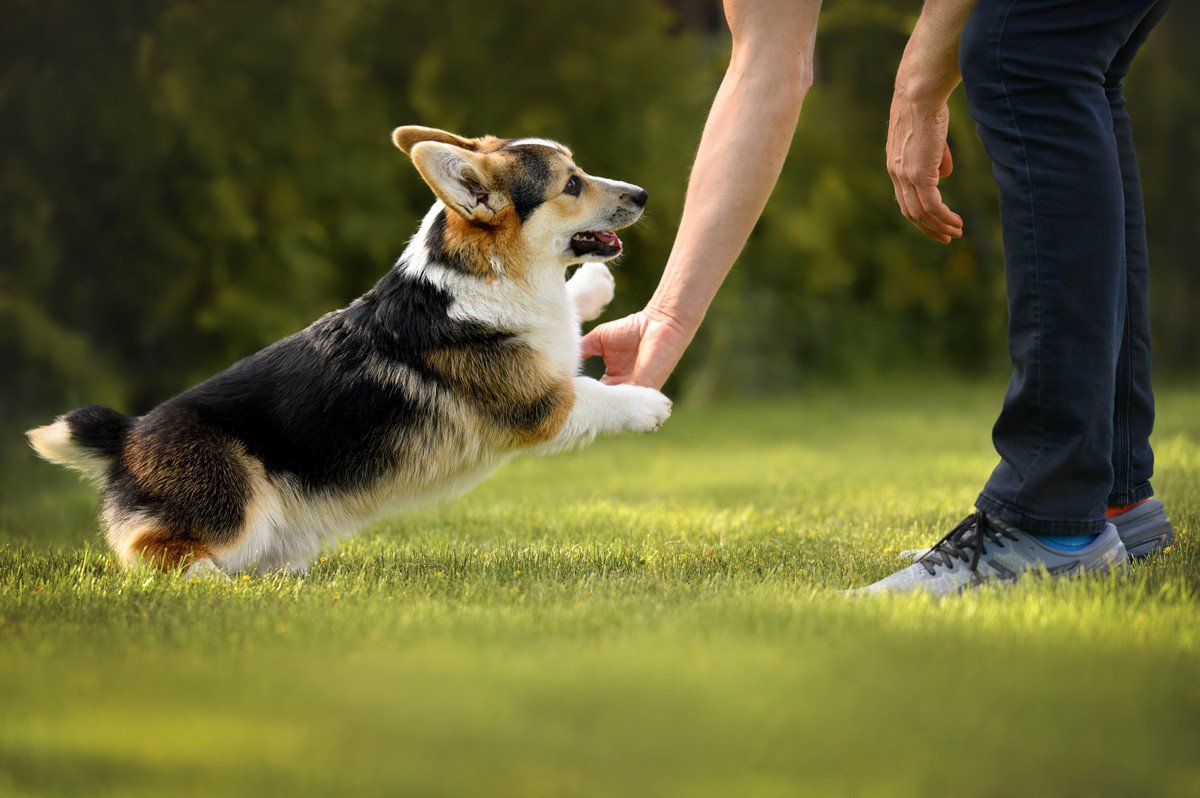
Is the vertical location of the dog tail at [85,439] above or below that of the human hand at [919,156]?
below

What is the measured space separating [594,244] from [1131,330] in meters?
1.38

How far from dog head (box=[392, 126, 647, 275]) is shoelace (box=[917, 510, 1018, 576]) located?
1181 mm

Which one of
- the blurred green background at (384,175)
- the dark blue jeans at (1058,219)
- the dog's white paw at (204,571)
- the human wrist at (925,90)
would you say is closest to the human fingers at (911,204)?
the human wrist at (925,90)

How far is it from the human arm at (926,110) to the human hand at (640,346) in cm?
70

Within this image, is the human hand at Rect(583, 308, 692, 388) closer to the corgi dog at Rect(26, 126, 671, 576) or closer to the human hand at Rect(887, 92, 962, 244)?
the corgi dog at Rect(26, 126, 671, 576)

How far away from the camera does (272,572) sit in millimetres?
3258

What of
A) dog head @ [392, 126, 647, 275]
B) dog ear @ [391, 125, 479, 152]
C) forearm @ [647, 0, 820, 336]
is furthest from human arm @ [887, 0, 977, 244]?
dog ear @ [391, 125, 479, 152]

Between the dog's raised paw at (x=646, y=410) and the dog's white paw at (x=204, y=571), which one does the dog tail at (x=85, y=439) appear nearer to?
the dog's white paw at (x=204, y=571)

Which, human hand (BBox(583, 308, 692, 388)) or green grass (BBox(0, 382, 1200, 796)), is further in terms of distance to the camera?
human hand (BBox(583, 308, 692, 388))

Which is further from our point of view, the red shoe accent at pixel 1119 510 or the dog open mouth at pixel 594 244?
the dog open mouth at pixel 594 244

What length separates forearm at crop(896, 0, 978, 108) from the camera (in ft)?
9.04

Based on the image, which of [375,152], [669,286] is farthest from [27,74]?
[669,286]

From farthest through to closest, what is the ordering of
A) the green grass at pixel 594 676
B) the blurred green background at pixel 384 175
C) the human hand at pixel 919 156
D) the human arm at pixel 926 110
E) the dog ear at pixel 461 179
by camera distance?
the blurred green background at pixel 384 175
the dog ear at pixel 461 179
the human hand at pixel 919 156
the human arm at pixel 926 110
the green grass at pixel 594 676

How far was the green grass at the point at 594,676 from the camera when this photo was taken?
1.70m
